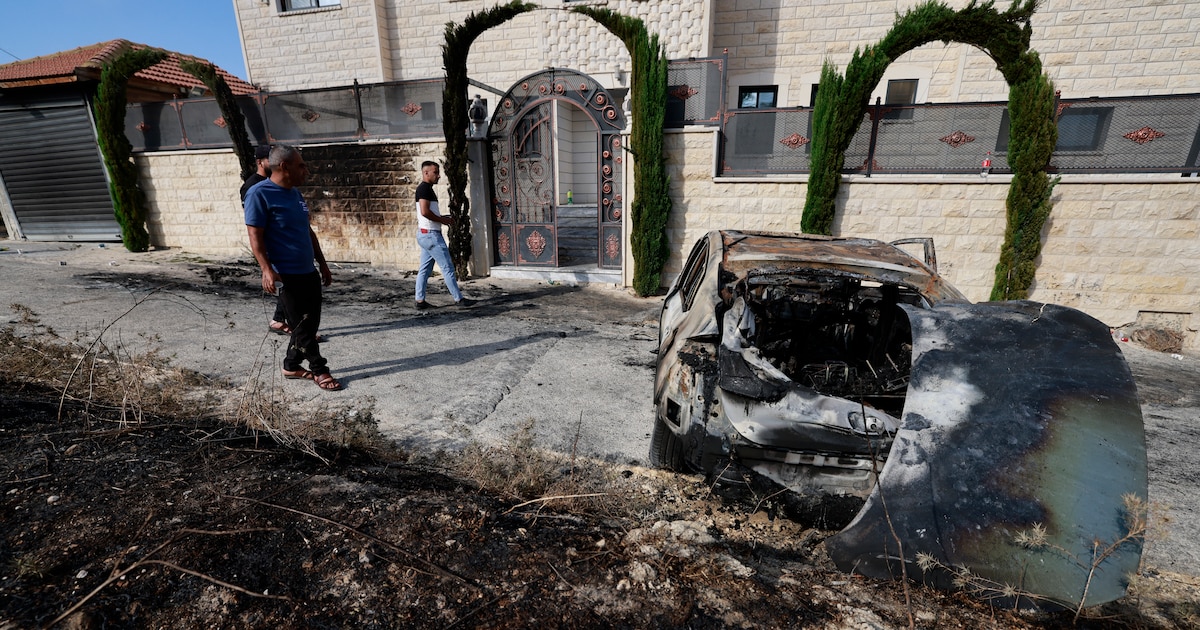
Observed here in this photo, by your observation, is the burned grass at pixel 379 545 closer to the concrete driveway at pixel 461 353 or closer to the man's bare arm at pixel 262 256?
the concrete driveway at pixel 461 353

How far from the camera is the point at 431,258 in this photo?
21.7 ft

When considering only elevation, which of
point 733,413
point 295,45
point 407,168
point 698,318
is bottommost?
point 733,413

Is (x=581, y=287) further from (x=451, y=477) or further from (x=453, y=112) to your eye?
(x=451, y=477)

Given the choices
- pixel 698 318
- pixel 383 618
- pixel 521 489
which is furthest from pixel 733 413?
pixel 383 618

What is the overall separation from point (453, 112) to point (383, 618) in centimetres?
776

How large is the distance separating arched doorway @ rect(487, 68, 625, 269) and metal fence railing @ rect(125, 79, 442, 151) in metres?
1.39

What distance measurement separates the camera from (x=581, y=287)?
8438 millimetres

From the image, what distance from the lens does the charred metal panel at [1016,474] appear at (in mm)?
1816

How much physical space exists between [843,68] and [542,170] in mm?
7342

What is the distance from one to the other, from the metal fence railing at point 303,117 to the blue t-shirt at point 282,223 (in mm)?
5337

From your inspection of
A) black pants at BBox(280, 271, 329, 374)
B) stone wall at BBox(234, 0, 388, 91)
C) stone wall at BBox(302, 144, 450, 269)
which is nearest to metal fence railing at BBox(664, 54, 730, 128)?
stone wall at BBox(302, 144, 450, 269)

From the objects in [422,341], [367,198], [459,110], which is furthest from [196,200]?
[422,341]

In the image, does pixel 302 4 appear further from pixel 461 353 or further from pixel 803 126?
pixel 803 126

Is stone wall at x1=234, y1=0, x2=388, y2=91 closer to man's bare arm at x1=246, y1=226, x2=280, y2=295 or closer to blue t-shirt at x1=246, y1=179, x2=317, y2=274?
blue t-shirt at x1=246, y1=179, x2=317, y2=274
